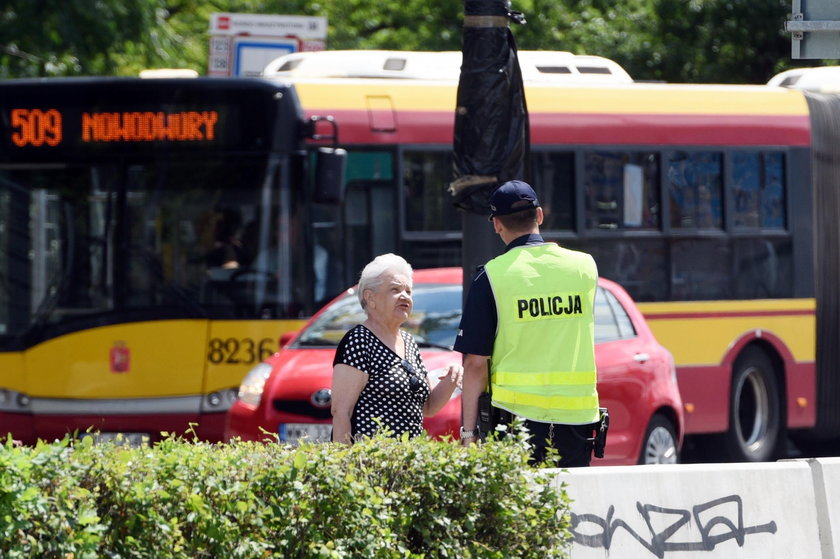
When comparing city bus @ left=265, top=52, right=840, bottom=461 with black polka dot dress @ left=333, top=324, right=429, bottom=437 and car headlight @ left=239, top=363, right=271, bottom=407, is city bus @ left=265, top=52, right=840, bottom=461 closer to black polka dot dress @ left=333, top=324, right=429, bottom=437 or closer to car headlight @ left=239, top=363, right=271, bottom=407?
car headlight @ left=239, top=363, right=271, bottom=407

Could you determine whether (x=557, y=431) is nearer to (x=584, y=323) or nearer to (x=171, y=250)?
(x=584, y=323)

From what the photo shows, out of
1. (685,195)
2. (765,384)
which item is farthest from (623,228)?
(765,384)

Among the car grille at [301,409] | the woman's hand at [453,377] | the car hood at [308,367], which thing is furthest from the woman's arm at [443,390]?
the car grille at [301,409]

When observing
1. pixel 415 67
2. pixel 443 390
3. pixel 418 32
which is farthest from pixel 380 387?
pixel 418 32

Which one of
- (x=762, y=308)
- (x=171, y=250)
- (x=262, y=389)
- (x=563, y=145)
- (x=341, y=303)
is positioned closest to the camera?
(x=262, y=389)

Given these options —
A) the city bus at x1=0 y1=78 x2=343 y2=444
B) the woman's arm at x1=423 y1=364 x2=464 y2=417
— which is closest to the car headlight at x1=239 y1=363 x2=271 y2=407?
the city bus at x1=0 y1=78 x2=343 y2=444

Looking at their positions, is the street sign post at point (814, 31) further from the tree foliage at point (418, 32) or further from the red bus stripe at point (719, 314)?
the tree foliage at point (418, 32)

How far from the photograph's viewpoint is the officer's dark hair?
6.19m

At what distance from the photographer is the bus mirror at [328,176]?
1162 centimetres

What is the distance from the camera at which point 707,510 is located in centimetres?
584

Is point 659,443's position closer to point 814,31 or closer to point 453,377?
point 814,31

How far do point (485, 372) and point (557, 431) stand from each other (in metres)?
0.35

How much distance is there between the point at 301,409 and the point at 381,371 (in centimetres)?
351

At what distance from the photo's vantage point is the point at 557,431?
6.16 meters
